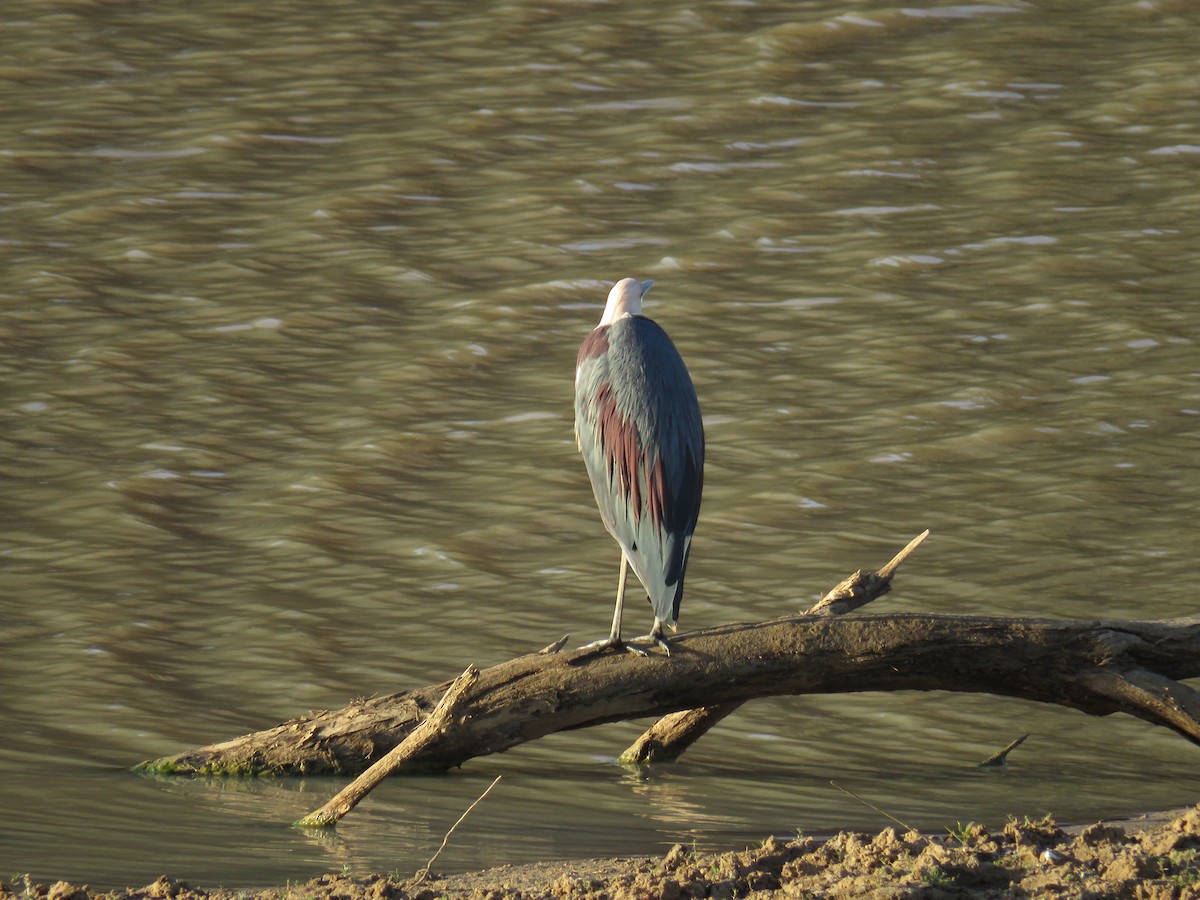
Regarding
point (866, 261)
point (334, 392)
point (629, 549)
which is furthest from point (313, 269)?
point (629, 549)

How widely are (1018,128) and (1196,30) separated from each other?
118 inches

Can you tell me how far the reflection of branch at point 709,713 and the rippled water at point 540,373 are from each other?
0.42ft

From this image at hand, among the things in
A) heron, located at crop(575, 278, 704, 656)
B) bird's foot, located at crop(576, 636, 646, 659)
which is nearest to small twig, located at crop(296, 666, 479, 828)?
bird's foot, located at crop(576, 636, 646, 659)

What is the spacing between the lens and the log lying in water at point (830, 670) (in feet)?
17.4

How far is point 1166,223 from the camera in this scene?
1310cm

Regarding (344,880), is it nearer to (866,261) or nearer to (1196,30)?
(866,261)

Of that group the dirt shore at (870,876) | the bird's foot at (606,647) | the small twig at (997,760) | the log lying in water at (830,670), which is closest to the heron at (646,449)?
the bird's foot at (606,647)

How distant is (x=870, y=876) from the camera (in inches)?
163

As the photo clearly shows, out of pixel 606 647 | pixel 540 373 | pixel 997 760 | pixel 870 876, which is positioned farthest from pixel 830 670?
pixel 540 373

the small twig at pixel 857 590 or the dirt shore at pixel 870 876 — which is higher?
the small twig at pixel 857 590

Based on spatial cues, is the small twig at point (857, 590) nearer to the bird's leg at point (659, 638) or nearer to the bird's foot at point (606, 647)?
the bird's leg at point (659, 638)

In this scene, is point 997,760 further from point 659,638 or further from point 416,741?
point 416,741

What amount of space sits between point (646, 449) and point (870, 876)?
1.96 m

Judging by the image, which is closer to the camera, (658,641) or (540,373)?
(658,641)
